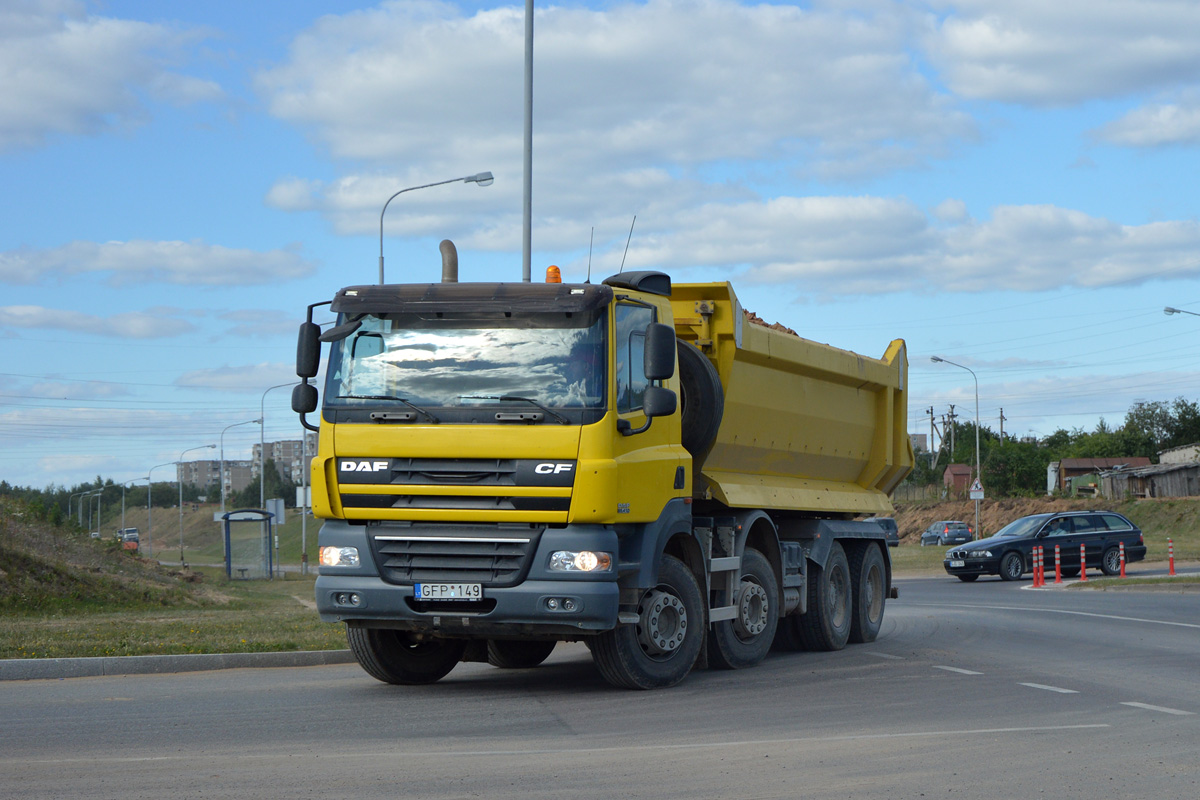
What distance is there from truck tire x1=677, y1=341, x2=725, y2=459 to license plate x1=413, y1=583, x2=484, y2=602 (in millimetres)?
2529

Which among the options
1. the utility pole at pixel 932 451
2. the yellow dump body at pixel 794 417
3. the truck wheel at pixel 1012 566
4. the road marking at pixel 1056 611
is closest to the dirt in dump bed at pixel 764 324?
the yellow dump body at pixel 794 417

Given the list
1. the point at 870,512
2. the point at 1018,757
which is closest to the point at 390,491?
the point at 1018,757

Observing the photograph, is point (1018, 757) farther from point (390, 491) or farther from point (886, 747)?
point (390, 491)

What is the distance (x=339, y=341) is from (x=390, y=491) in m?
1.28

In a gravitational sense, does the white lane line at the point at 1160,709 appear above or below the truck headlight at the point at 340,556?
below

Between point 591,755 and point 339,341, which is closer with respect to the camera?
point 591,755

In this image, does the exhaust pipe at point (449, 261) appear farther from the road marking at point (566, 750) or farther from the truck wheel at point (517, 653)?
the road marking at point (566, 750)

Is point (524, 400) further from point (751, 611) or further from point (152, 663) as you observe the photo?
point (152, 663)

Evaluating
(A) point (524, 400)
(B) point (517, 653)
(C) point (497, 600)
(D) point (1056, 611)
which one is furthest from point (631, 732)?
(D) point (1056, 611)

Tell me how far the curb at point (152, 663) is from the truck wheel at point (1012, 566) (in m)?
22.2

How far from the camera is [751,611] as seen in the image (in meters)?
12.2

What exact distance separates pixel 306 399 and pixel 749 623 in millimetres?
4683

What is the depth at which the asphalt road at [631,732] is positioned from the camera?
6.64 meters

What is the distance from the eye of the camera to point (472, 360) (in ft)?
31.7
